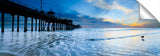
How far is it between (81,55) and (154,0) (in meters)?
3.55

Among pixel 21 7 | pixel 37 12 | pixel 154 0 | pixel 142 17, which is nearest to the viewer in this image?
pixel 154 0

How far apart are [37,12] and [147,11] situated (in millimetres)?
35408

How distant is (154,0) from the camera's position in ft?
13.7

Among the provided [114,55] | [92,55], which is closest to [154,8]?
[114,55]

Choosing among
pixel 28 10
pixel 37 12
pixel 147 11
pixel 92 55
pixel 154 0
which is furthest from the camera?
pixel 37 12

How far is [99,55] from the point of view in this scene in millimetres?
5688

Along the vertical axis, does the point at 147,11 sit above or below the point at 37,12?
below

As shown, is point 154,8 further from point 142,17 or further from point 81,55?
point 81,55

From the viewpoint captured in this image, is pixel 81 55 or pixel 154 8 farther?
pixel 81 55

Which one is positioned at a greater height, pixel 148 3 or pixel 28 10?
pixel 28 10

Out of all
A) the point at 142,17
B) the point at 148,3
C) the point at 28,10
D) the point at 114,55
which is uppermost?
the point at 28,10

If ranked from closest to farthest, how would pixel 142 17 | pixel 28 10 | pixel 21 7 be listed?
1. pixel 142 17
2. pixel 21 7
3. pixel 28 10

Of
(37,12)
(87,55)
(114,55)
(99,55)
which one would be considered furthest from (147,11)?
(37,12)

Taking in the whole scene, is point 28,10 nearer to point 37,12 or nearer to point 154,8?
point 37,12
